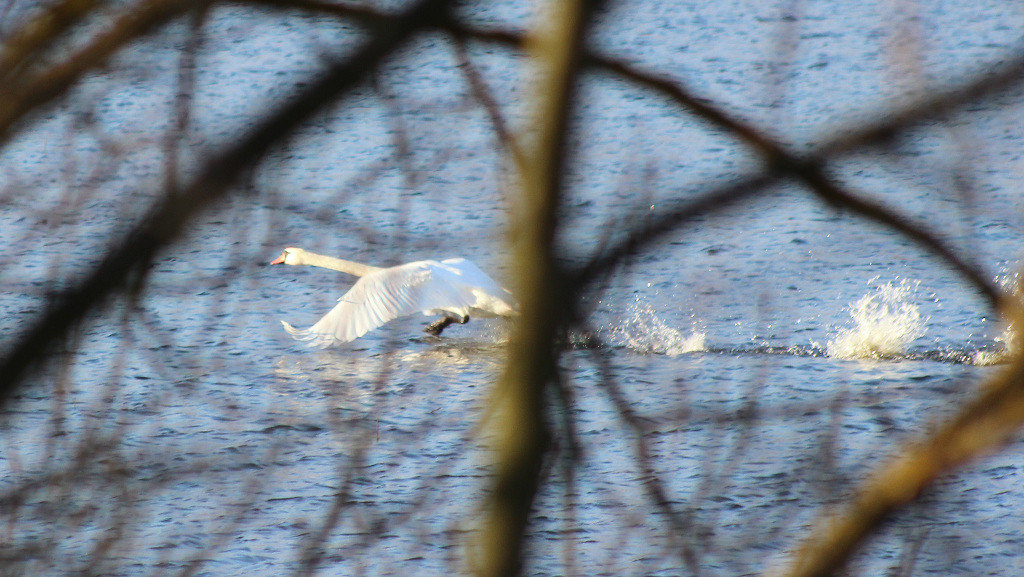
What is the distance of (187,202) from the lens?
7.45 feet

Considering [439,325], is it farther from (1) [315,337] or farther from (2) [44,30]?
(2) [44,30]

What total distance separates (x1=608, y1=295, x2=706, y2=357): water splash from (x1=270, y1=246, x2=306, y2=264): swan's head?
Answer: 2.93 m

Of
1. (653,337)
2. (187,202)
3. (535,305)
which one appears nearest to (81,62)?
(187,202)

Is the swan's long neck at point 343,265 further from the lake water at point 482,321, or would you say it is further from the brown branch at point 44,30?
the brown branch at point 44,30

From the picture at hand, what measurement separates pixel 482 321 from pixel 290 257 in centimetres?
213

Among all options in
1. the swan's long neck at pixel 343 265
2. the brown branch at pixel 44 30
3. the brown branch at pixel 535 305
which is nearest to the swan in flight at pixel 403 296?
the swan's long neck at pixel 343 265

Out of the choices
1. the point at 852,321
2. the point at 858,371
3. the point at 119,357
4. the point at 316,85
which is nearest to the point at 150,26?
the point at 316,85

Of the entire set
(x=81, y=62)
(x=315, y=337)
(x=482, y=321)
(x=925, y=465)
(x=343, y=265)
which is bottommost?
(x=482, y=321)

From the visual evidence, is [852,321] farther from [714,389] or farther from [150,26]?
[150,26]

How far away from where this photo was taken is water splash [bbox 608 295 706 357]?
10875 millimetres

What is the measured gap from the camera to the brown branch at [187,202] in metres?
2.26

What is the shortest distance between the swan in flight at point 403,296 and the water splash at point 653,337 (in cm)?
110

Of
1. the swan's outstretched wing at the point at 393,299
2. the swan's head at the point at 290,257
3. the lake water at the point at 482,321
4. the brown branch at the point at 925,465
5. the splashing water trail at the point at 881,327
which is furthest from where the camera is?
the swan's head at the point at 290,257

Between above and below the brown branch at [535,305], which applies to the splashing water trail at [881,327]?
below
